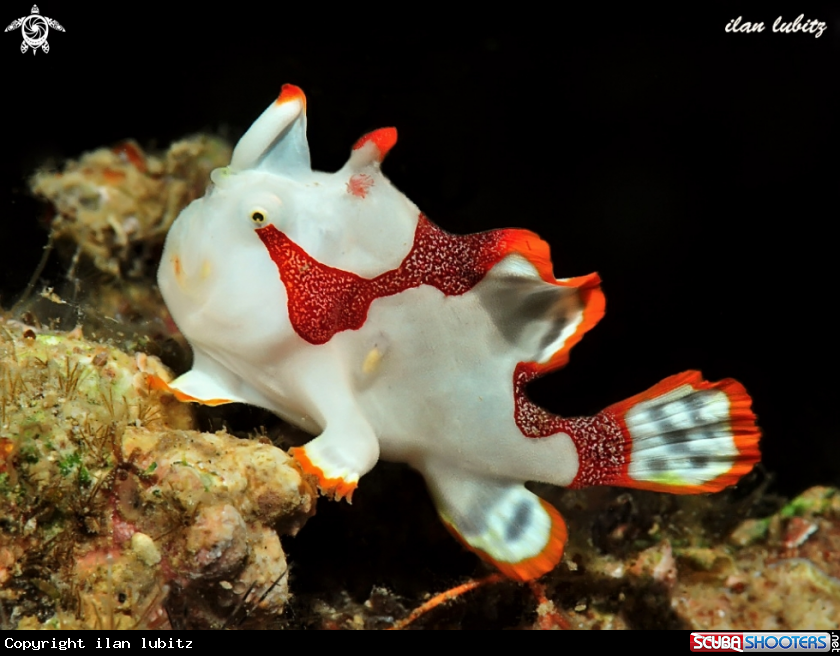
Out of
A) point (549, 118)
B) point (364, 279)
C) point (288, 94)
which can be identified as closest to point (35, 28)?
point (288, 94)

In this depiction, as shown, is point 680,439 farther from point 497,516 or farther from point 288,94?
point 288,94

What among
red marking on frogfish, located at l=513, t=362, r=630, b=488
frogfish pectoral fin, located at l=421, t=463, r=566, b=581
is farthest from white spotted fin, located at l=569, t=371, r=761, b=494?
frogfish pectoral fin, located at l=421, t=463, r=566, b=581

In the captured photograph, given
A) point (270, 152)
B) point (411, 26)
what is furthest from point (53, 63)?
point (411, 26)

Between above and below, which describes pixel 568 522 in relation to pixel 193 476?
below

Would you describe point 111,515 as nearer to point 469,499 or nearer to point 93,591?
point 93,591

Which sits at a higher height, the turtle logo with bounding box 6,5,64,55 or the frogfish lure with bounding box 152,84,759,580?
the turtle logo with bounding box 6,5,64,55

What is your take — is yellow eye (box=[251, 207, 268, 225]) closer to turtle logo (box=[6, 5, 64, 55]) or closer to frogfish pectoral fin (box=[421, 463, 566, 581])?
frogfish pectoral fin (box=[421, 463, 566, 581])
